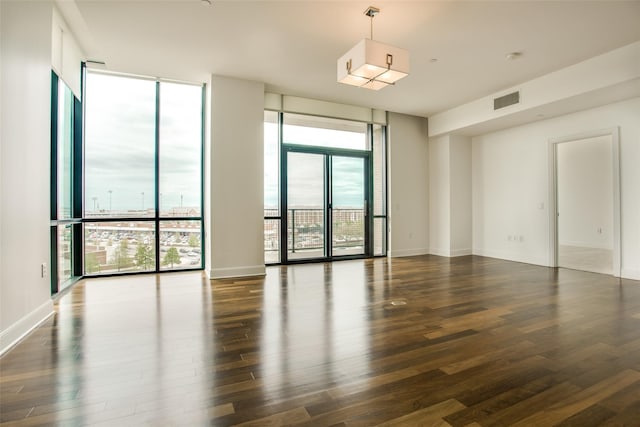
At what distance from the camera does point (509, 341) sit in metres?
2.63

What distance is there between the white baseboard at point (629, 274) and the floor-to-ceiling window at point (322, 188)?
13.2 ft

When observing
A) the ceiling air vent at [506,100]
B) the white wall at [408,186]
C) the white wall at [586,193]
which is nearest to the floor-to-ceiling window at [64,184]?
the white wall at [408,186]

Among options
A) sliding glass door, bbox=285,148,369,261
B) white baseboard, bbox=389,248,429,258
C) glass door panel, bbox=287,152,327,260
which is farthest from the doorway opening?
glass door panel, bbox=287,152,327,260

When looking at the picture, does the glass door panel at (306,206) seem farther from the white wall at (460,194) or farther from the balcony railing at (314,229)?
the white wall at (460,194)

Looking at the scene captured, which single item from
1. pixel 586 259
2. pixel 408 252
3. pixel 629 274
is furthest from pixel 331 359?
pixel 586 259

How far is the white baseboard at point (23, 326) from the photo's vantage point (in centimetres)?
251

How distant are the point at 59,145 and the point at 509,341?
5.73 m

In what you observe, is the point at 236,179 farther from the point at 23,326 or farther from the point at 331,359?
the point at 331,359

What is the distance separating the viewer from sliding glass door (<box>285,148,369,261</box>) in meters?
6.44

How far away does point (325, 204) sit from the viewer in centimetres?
671

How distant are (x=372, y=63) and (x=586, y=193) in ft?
26.2

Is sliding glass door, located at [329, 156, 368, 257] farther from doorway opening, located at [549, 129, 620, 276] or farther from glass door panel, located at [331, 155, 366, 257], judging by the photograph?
doorway opening, located at [549, 129, 620, 276]

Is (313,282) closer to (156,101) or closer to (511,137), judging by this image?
(156,101)

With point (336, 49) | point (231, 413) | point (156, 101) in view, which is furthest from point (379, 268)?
point (156, 101)
